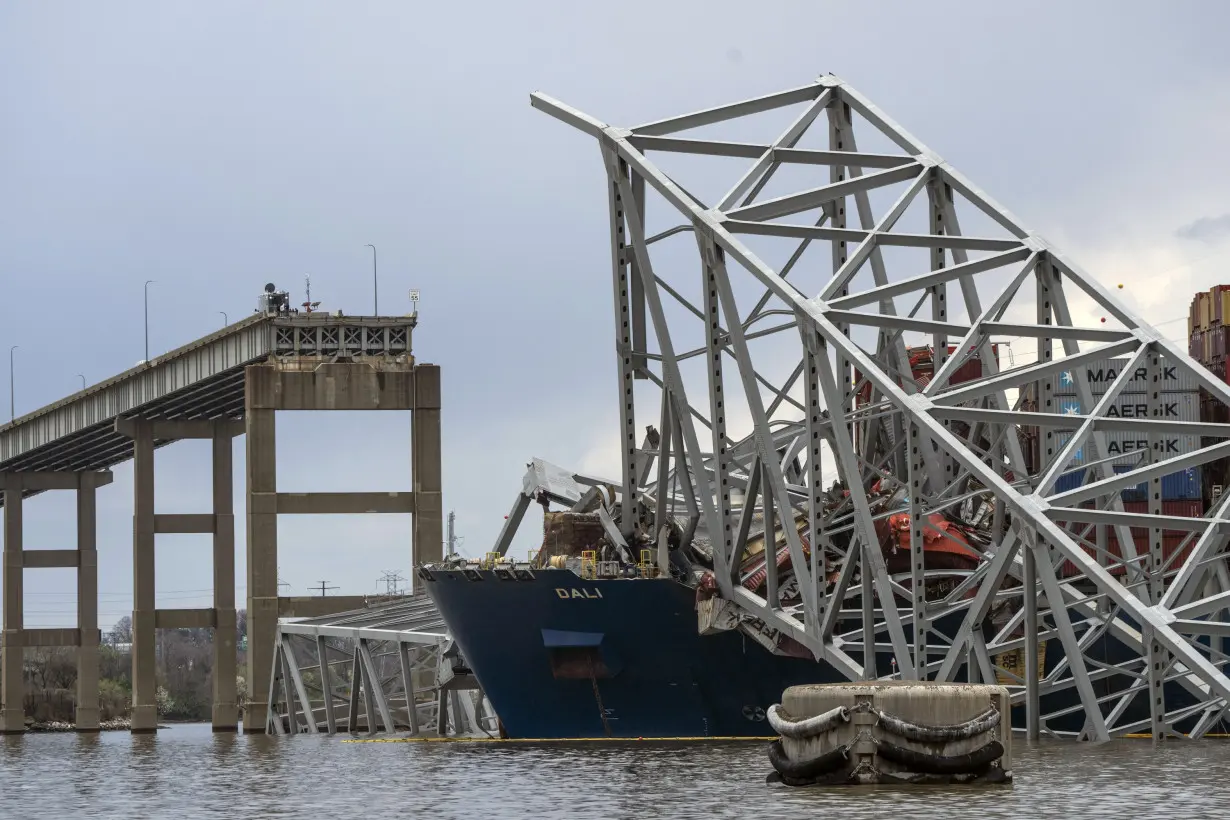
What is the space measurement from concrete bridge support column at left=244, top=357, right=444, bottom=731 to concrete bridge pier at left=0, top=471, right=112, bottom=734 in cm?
4245

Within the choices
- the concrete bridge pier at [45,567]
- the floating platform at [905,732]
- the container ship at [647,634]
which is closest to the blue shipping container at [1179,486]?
the container ship at [647,634]

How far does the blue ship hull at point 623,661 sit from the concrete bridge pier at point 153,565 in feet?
209

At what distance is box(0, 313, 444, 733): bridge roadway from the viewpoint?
10681 cm

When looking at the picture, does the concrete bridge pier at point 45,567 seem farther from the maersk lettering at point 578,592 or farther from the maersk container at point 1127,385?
the maersk lettering at point 578,592

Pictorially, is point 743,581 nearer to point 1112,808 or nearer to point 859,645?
point 859,645

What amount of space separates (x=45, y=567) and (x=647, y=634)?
107m

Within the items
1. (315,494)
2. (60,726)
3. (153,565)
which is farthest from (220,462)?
(60,726)

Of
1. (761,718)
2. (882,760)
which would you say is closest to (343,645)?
(761,718)

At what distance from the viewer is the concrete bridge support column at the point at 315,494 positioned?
106 metres

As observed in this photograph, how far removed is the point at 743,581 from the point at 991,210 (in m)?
11.0

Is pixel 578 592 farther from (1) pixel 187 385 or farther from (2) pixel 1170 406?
(1) pixel 187 385

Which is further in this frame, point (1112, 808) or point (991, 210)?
point (991, 210)

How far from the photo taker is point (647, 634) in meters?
56.3

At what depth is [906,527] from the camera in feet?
174
